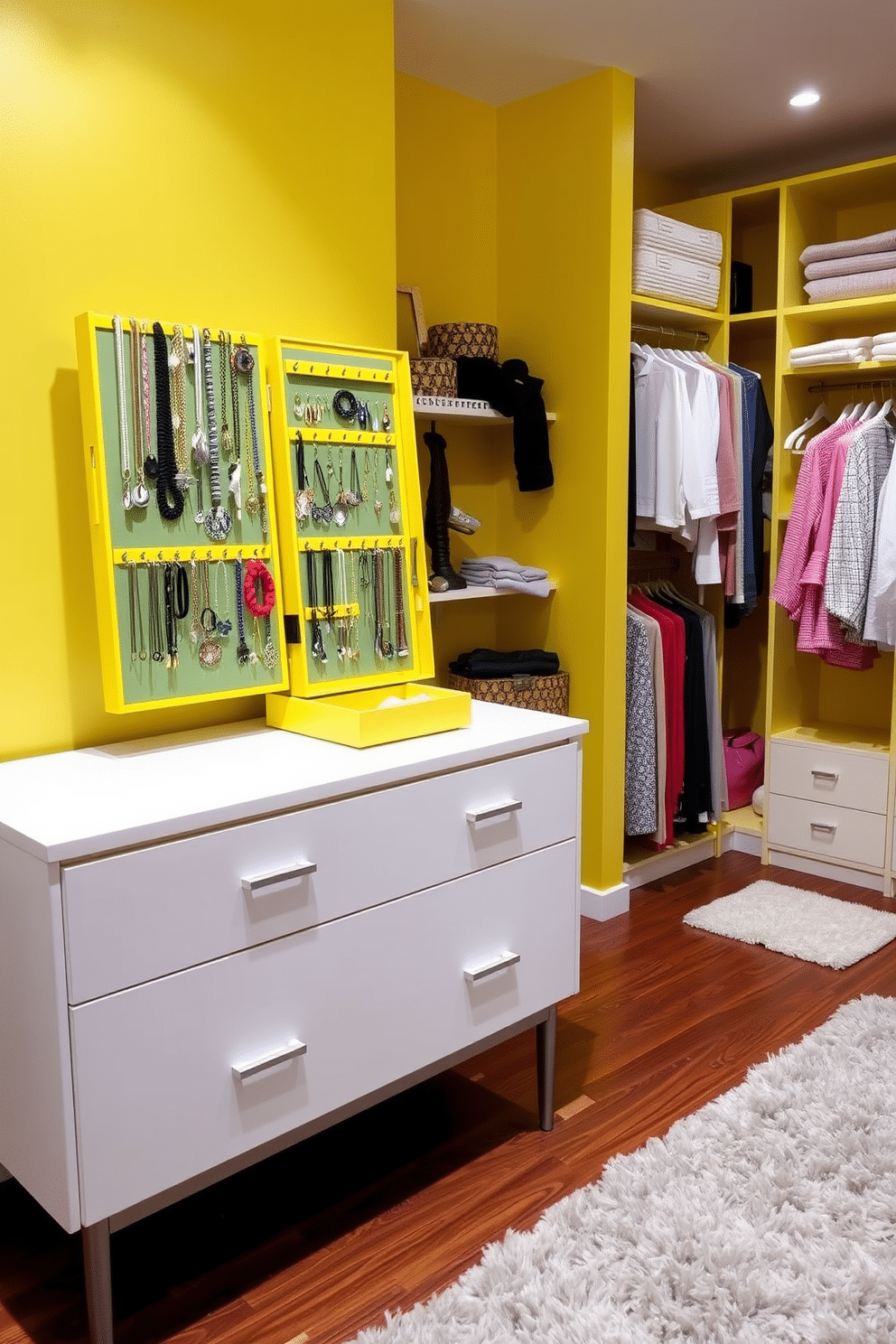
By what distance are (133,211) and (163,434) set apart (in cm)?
43

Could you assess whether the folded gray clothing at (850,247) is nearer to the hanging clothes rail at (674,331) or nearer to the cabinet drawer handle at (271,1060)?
the hanging clothes rail at (674,331)

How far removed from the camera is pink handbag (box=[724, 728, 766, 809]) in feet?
13.9

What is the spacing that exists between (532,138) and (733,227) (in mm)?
1250

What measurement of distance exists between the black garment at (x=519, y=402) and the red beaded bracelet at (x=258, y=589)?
122 cm

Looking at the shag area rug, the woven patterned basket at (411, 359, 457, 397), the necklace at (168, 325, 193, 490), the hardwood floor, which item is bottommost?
the hardwood floor

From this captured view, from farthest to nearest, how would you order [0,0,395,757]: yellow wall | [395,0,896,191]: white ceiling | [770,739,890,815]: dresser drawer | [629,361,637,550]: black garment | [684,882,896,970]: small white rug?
[770,739,890,815]: dresser drawer < [629,361,637,550]: black garment < [684,882,896,970]: small white rug < [395,0,896,191]: white ceiling < [0,0,395,757]: yellow wall

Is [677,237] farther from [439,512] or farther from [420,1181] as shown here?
[420,1181]

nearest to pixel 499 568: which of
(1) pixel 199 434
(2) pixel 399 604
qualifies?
(2) pixel 399 604

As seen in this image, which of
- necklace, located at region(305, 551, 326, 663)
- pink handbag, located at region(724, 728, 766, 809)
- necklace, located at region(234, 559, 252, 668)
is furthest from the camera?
pink handbag, located at region(724, 728, 766, 809)

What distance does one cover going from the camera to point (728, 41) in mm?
2893

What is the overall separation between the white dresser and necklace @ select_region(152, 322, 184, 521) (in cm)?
46

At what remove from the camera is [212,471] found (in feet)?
6.95

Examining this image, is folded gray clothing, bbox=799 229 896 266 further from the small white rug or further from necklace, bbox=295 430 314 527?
necklace, bbox=295 430 314 527

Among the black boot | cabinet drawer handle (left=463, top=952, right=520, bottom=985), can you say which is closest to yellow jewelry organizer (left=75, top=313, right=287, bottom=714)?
cabinet drawer handle (left=463, top=952, right=520, bottom=985)
